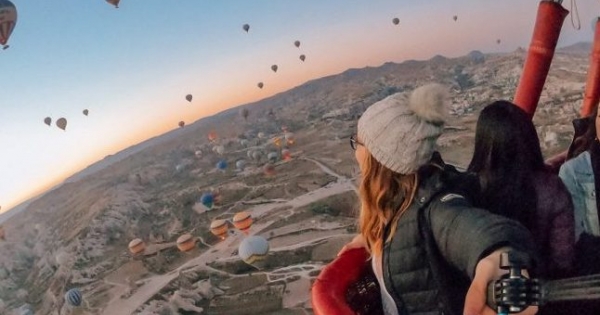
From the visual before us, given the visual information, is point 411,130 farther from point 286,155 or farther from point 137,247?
point 286,155

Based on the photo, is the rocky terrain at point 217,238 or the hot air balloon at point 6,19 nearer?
the rocky terrain at point 217,238

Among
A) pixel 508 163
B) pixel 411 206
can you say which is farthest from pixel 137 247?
pixel 411 206

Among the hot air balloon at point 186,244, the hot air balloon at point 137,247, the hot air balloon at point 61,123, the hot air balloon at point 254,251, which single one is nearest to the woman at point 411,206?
the hot air balloon at point 254,251

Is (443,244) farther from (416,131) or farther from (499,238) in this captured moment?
(416,131)

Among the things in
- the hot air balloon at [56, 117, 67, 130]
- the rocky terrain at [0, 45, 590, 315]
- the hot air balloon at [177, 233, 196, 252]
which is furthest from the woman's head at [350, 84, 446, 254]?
the hot air balloon at [56, 117, 67, 130]

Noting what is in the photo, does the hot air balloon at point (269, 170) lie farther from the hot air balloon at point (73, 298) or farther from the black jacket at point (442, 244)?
the black jacket at point (442, 244)

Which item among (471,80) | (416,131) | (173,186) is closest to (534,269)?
(416,131)
